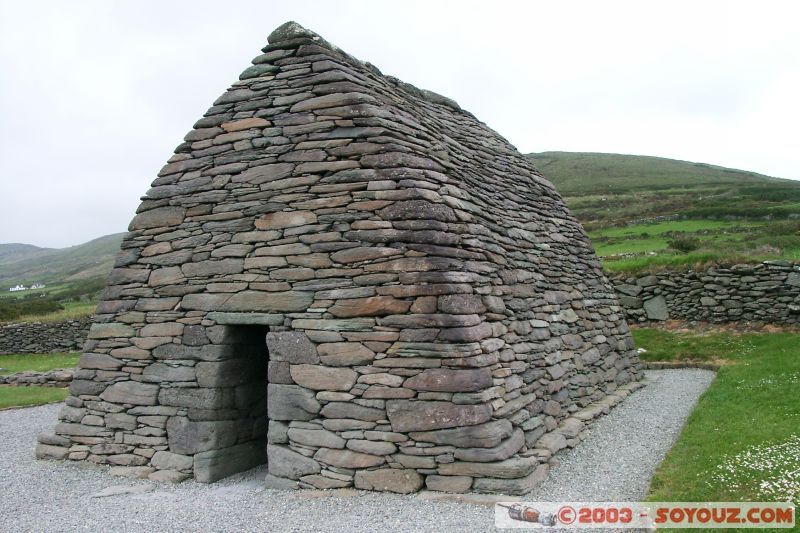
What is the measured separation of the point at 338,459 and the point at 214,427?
1905mm

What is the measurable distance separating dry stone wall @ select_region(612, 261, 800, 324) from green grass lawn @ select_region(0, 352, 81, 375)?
60.4ft

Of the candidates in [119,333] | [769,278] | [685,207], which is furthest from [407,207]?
[685,207]

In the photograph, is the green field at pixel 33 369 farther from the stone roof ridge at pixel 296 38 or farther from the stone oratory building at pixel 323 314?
the stone roof ridge at pixel 296 38

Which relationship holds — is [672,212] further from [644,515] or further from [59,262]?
[59,262]

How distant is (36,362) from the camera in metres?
23.2

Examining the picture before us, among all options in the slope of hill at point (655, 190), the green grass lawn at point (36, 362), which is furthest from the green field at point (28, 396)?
the slope of hill at point (655, 190)

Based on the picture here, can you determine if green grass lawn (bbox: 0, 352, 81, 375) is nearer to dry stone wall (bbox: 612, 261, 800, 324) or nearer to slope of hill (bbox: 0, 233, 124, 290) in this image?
dry stone wall (bbox: 612, 261, 800, 324)

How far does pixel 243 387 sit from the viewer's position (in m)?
8.28

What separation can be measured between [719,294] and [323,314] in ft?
45.8

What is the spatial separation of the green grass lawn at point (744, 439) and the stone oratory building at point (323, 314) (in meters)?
1.52

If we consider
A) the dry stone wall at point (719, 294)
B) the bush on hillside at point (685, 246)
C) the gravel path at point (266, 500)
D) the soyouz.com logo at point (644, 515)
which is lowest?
the gravel path at point (266, 500)

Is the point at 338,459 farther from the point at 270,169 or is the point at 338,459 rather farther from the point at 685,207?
the point at 685,207

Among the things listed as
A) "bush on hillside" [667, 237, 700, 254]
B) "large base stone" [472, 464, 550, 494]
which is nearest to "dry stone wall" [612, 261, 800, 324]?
"bush on hillside" [667, 237, 700, 254]

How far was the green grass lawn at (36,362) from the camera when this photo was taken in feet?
69.0
